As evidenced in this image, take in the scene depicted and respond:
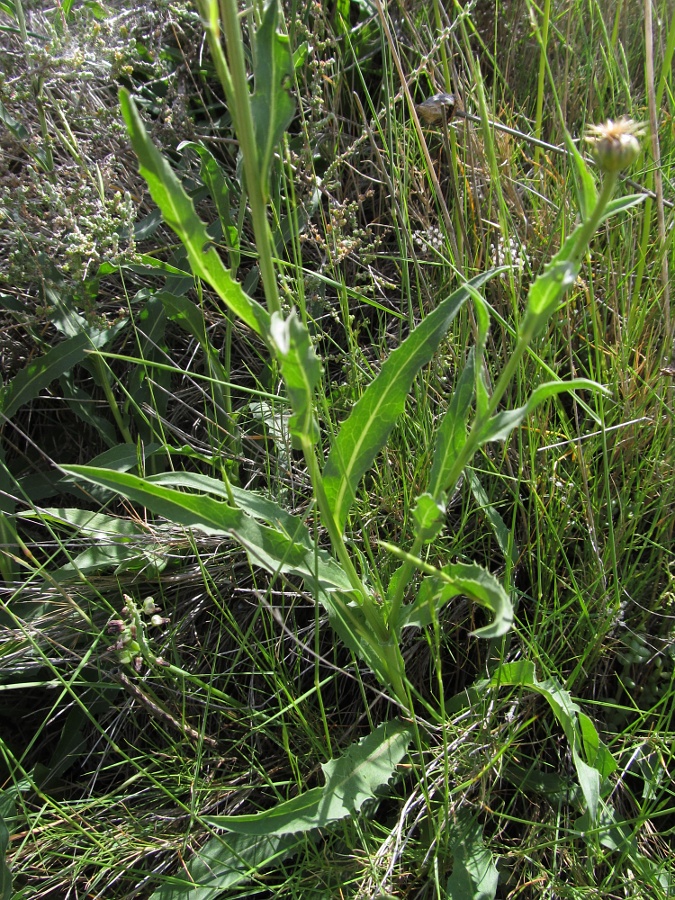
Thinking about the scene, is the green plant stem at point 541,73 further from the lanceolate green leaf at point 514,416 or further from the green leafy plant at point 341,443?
the lanceolate green leaf at point 514,416

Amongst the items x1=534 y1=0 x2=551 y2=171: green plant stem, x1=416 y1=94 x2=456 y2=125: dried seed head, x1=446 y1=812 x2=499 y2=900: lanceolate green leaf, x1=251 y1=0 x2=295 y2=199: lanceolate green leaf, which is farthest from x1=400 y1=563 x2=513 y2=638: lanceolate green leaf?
x1=534 y1=0 x2=551 y2=171: green plant stem

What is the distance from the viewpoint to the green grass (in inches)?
45.7

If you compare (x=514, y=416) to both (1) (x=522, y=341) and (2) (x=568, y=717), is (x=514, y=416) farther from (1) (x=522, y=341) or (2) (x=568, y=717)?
(2) (x=568, y=717)

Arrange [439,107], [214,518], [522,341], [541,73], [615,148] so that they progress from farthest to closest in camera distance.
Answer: [541,73], [439,107], [214,518], [522,341], [615,148]

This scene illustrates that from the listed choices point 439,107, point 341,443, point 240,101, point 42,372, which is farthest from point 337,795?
point 439,107

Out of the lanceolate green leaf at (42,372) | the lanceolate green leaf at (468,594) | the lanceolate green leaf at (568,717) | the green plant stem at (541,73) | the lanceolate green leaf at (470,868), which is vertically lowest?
the lanceolate green leaf at (470,868)

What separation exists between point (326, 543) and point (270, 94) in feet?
2.81

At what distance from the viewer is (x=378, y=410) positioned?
3.71 ft

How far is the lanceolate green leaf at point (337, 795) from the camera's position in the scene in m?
1.08

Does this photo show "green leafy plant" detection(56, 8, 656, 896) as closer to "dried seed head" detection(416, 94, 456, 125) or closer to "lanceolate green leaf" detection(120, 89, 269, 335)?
"lanceolate green leaf" detection(120, 89, 269, 335)

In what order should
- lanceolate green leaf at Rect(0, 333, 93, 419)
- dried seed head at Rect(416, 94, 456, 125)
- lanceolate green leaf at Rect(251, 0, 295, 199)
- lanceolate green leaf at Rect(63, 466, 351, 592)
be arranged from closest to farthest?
lanceolate green leaf at Rect(251, 0, 295, 199)
lanceolate green leaf at Rect(63, 466, 351, 592)
dried seed head at Rect(416, 94, 456, 125)
lanceolate green leaf at Rect(0, 333, 93, 419)

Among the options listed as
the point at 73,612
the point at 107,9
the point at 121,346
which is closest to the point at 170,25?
the point at 107,9

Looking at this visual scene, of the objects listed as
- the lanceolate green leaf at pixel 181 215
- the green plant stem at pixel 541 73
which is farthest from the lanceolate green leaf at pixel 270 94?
the green plant stem at pixel 541 73

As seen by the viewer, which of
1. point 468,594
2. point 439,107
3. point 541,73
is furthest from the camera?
point 541,73
